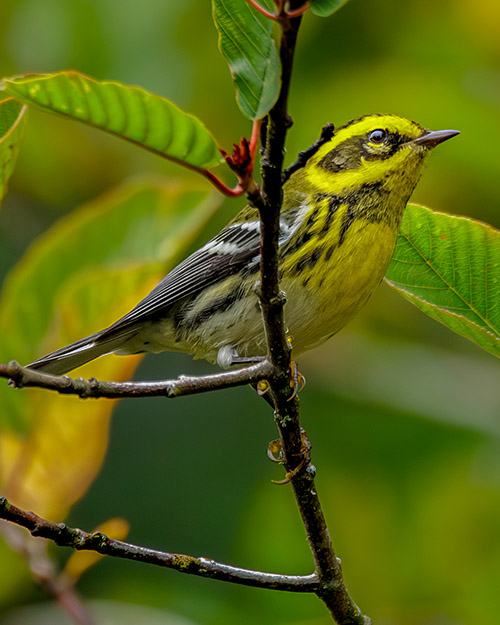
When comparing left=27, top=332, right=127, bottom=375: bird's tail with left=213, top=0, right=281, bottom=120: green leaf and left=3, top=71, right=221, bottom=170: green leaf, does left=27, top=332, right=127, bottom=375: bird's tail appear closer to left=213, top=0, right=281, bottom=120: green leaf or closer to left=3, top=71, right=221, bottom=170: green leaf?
left=3, top=71, right=221, bottom=170: green leaf

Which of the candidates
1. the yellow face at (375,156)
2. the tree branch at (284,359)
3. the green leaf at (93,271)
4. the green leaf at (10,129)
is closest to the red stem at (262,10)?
the tree branch at (284,359)

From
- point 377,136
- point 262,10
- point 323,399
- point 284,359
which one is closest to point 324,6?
point 262,10

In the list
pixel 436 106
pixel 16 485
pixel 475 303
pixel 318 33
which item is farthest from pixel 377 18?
pixel 16 485

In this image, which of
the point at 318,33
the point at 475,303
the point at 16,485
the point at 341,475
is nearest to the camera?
the point at 475,303

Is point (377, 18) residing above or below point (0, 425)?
above

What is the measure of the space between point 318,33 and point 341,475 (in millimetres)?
2239

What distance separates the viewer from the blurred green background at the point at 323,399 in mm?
3631

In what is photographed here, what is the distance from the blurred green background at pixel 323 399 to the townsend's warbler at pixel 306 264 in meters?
0.84

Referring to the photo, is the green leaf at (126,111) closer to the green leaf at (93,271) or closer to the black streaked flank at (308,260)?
the green leaf at (93,271)

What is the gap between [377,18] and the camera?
4578 mm

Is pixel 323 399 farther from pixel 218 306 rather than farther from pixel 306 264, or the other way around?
pixel 306 264

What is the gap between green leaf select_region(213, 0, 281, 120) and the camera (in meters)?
1.46

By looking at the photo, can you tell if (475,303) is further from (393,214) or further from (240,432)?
(240,432)

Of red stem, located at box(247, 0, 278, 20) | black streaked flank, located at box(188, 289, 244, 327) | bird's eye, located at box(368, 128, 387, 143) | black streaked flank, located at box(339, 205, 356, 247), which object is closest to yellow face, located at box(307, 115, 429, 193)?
bird's eye, located at box(368, 128, 387, 143)
